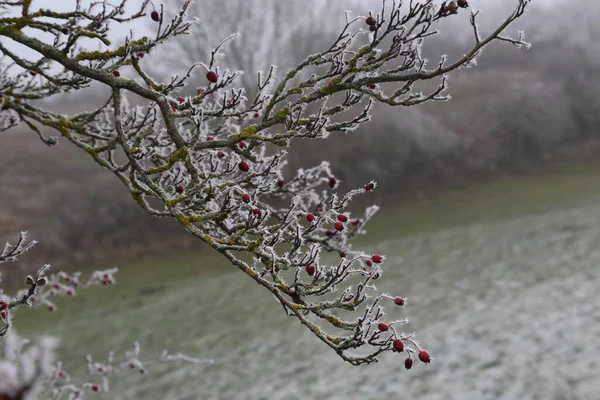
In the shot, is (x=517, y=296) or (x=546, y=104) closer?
(x=517, y=296)

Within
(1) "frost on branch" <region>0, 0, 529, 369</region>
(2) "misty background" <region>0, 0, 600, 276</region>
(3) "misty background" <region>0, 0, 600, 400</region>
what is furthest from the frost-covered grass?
(1) "frost on branch" <region>0, 0, 529, 369</region>

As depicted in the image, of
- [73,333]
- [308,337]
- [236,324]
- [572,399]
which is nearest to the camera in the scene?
[572,399]

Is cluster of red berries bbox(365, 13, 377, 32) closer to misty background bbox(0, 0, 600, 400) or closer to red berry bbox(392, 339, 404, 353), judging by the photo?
misty background bbox(0, 0, 600, 400)

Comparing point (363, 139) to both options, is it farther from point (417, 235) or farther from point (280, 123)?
point (280, 123)

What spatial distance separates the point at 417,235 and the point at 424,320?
863cm

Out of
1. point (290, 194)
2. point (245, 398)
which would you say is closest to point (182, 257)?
point (245, 398)

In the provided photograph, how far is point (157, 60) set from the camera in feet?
108

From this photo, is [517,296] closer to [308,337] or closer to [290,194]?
[308,337]

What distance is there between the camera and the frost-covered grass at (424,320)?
985cm

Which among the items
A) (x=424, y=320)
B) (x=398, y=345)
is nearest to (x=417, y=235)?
(x=424, y=320)

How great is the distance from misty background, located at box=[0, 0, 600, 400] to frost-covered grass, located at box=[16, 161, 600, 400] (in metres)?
0.05

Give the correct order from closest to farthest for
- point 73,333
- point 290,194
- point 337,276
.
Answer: point 337,276 < point 290,194 < point 73,333

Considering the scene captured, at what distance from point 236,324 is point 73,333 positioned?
4.64 metres

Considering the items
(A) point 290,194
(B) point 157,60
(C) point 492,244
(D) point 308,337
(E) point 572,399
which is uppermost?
(B) point 157,60
